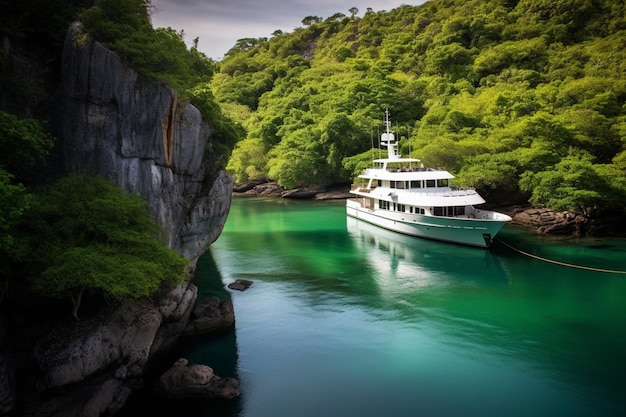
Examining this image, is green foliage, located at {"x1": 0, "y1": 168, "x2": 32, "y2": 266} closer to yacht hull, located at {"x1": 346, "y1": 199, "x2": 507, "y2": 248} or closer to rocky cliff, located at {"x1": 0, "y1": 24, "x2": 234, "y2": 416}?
rocky cliff, located at {"x1": 0, "y1": 24, "x2": 234, "y2": 416}

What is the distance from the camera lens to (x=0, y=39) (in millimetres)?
14352

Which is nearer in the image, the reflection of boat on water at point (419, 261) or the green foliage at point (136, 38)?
the green foliage at point (136, 38)

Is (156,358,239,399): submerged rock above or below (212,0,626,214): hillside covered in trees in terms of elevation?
below

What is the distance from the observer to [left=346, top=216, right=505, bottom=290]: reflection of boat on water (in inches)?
941

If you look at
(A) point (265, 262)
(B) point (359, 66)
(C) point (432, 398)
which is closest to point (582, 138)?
(A) point (265, 262)

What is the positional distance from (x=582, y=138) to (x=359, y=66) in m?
53.0

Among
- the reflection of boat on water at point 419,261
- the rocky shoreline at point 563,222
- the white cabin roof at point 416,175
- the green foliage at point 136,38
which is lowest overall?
the reflection of boat on water at point 419,261

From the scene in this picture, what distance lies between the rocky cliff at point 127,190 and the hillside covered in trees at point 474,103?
79.7ft

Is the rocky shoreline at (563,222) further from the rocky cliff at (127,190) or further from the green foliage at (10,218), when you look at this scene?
the green foliage at (10,218)

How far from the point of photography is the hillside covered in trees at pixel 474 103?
3450cm

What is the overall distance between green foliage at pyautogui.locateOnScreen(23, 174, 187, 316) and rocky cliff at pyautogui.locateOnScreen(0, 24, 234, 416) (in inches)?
40.1

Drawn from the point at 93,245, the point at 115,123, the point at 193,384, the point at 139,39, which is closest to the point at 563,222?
the point at 193,384

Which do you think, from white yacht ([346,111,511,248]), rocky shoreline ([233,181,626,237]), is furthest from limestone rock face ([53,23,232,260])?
rocky shoreline ([233,181,626,237])

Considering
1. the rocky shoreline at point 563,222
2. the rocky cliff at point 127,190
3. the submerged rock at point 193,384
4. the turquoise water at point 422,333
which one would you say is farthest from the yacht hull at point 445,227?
the submerged rock at point 193,384
